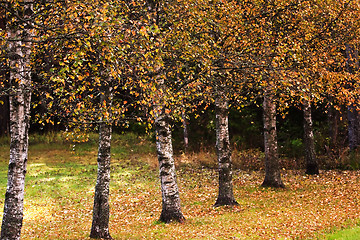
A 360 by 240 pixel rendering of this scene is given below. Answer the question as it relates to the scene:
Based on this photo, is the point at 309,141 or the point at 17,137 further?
the point at 309,141

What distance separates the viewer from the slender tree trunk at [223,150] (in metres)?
15.5

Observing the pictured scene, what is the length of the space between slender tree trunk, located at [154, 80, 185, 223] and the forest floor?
54cm

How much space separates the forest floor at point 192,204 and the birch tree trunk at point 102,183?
2.57 ft

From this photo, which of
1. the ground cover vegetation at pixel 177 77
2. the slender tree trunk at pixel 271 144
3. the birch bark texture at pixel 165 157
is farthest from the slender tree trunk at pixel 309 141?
the birch bark texture at pixel 165 157

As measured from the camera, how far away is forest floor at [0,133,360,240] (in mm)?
12297

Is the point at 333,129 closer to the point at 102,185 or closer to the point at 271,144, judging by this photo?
the point at 271,144

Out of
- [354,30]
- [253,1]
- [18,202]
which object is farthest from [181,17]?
[354,30]

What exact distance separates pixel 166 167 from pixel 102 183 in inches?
99.8

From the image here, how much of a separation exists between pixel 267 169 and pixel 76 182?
1244 centimetres

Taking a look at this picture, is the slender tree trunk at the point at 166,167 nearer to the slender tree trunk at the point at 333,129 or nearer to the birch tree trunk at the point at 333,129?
the birch tree trunk at the point at 333,129

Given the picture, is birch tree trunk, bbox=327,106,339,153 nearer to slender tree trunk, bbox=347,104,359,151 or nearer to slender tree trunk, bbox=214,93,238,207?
slender tree trunk, bbox=347,104,359,151

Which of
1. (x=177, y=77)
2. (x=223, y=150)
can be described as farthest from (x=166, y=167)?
(x=177, y=77)

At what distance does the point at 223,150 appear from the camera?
15594 millimetres

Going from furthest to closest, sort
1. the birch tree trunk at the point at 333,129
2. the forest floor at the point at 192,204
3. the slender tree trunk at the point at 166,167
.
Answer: the birch tree trunk at the point at 333,129 → the slender tree trunk at the point at 166,167 → the forest floor at the point at 192,204
